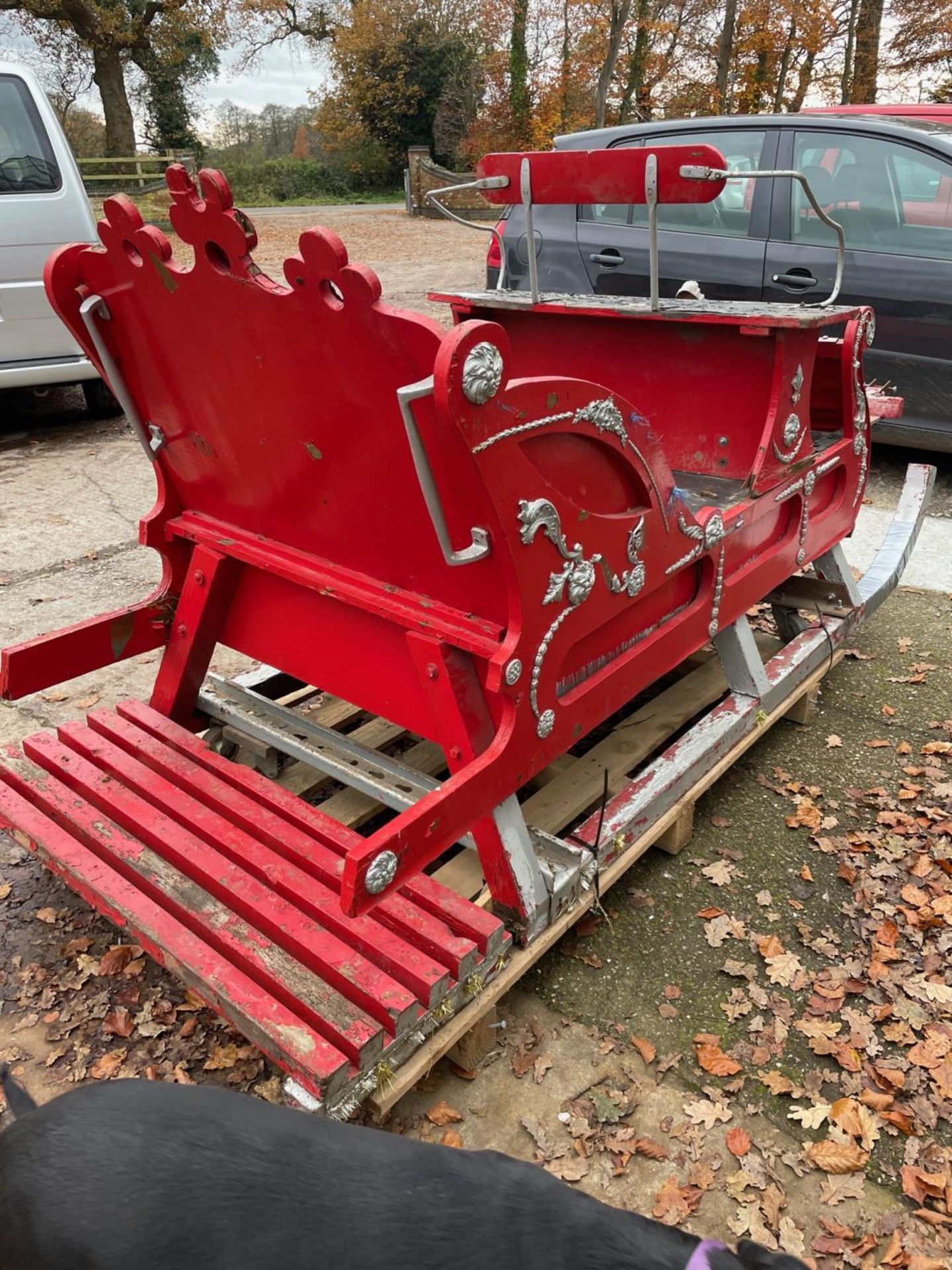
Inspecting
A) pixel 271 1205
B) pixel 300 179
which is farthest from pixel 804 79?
pixel 271 1205

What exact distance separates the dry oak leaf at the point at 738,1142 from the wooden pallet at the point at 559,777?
539 mm

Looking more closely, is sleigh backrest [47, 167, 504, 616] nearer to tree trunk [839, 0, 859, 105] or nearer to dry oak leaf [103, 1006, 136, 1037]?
dry oak leaf [103, 1006, 136, 1037]

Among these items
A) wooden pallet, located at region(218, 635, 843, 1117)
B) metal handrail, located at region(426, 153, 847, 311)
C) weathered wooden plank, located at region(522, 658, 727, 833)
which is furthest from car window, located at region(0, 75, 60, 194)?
weathered wooden plank, located at region(522, 658, 727, 833)

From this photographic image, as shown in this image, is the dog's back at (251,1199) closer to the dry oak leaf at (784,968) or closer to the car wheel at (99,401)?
the dry oak leaf at (784,968)

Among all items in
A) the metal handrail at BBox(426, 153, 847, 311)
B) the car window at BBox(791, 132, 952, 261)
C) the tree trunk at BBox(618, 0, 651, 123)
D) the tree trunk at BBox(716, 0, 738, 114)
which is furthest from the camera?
the tree trunk at BBox(618, 0, 651, 123)

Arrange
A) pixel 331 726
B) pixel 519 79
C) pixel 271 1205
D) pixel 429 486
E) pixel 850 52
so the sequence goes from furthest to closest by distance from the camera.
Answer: pixel 519 79
pixel 850 52
pixel 331 726
pixel 429 486
pixel 271 1205

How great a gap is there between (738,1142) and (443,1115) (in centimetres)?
62

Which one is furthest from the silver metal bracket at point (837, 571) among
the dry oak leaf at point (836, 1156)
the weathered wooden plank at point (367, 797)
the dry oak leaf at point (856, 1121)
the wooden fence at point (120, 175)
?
the wooden fence at point (120, 175)

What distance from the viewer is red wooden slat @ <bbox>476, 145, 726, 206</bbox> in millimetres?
2451

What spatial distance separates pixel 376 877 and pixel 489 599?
0.61 m

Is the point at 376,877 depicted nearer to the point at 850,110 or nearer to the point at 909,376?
the point at 909,376

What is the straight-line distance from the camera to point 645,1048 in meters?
2.22

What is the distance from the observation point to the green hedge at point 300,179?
28.6 metres

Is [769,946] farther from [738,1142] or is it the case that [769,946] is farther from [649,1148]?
[649,1148]
